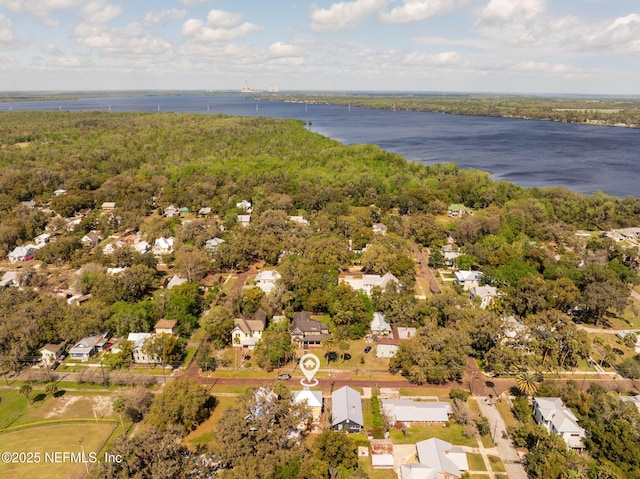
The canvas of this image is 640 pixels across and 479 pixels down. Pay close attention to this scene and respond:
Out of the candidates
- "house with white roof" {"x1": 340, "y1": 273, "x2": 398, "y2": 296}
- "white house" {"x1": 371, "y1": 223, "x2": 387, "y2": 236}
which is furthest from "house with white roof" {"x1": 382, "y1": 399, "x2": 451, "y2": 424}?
"white house" {"x1": 371, "y1": 223, "x2": 387, "y2": 236}

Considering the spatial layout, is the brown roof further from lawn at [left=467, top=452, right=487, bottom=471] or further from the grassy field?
lawn at [left=467, top=452, right=487, bottom=471]

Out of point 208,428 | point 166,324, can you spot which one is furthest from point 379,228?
point 208,428

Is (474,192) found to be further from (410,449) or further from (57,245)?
(57,245)

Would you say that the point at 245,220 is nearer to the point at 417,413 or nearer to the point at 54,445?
Answer: the point at 54,445

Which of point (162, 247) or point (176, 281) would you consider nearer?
point (176, 281)

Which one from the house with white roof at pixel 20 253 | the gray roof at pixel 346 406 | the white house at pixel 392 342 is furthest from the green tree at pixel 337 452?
the house with white roof at pixel 20 253

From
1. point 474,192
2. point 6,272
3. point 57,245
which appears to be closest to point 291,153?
point 474,192
